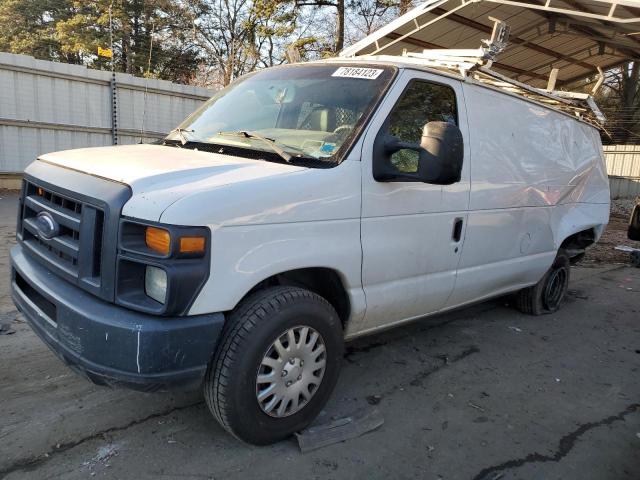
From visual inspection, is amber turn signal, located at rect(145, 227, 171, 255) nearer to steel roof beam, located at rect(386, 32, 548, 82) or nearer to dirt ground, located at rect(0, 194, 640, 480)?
dirt ground, located at rect(0, 194, 640, 480)

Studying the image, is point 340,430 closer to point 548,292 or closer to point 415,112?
point 415,112

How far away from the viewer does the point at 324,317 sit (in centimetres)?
289

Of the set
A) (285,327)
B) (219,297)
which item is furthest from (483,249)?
(219,297)

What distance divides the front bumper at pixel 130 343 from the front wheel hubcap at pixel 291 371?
380 mm

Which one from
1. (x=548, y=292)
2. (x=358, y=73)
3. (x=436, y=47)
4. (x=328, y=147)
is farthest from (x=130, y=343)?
(x=436, y=47)

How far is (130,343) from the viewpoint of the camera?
90.0 inches

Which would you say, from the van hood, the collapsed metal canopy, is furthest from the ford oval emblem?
the collapsed metal canopy

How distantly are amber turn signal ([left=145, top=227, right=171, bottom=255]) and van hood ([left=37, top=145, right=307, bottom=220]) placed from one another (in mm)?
66

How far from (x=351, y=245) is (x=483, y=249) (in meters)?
1.57

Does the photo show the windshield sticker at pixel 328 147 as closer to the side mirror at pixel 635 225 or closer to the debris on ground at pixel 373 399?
the debris on ground at pixel 373 399

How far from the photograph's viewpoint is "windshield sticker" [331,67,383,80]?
3.36 metres

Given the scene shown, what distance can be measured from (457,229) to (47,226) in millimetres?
2663

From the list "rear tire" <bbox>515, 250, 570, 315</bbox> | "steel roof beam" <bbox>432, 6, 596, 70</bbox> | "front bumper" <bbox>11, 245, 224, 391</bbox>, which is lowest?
"rear tire" <bbox>515, 250, 570, 315</bbox>

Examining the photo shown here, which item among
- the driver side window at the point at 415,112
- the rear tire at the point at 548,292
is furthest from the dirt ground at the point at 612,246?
the driver side window at the point at 415,112
